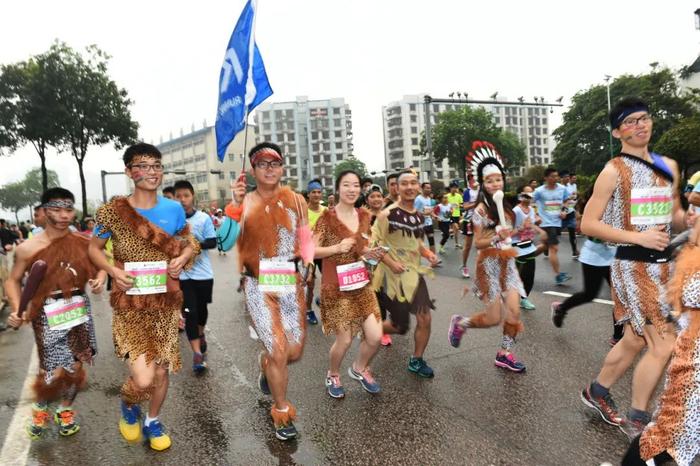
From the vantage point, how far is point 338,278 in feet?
13.2

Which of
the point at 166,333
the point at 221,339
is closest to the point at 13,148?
the point at 221,339

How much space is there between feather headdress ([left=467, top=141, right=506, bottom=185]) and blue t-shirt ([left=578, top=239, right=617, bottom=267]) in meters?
1.15

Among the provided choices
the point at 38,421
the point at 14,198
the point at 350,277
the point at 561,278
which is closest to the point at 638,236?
the point at 350,277

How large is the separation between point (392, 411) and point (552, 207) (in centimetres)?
627

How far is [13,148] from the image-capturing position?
25.0 metres

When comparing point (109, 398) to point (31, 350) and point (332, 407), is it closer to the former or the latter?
point (332, 407)

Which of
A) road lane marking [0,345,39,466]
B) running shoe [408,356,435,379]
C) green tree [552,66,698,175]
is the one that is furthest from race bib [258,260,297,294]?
green tree [552,66,698,175]

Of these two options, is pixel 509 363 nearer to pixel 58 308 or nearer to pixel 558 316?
pixel 558 316

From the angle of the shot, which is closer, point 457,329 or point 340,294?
point 340,294

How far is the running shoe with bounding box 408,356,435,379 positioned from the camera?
4367 millimetres

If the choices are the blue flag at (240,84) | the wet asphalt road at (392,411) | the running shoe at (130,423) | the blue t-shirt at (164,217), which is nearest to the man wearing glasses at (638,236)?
the wet asphalt road at (392,411)

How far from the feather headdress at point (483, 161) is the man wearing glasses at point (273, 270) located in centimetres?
182

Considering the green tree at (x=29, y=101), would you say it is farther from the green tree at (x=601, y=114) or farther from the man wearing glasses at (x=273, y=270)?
the green tree at (x=601, y=114)

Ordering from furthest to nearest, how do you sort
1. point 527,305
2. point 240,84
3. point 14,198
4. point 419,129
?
point 419,129
point 14,198
point 527,305
point 240,84
